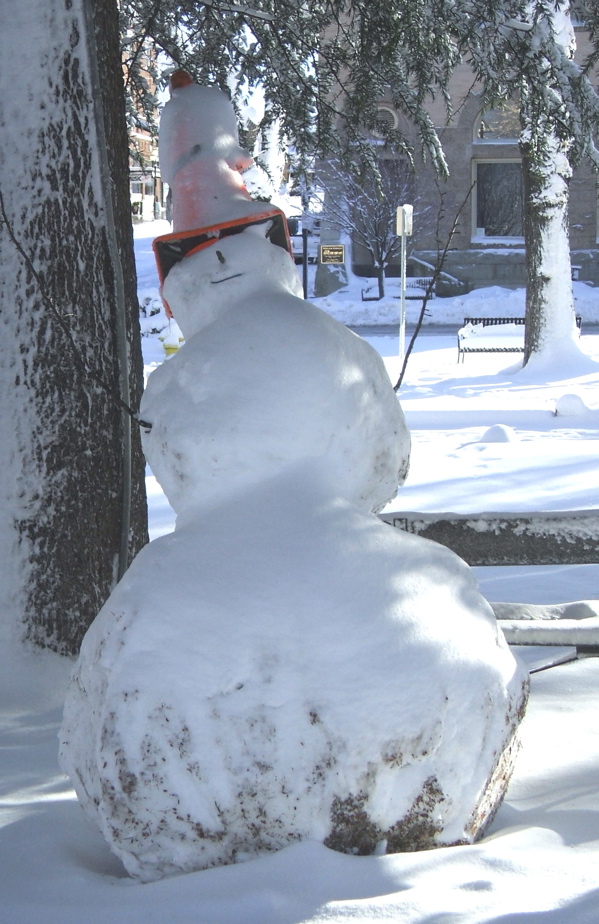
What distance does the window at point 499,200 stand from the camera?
30.7m

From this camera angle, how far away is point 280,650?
2217 millimetres

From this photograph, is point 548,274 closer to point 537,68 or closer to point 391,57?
point 537,68

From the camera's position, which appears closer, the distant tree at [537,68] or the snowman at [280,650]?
the snowman at [280,650]

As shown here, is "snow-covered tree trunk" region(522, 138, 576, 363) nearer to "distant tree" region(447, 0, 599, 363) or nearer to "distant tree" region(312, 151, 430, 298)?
"distant tree" region(447, 0, 599, 363)

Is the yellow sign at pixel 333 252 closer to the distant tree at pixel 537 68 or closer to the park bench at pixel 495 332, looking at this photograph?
the park bench at pixel 495 332

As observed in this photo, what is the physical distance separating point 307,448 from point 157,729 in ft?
2.54

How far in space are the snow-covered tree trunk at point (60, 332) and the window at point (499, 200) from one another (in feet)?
93.4

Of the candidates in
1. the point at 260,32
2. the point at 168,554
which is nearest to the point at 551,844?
the point at 168,554

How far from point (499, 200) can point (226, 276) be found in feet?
99.7

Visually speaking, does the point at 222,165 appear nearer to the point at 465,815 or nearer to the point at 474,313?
the point at 465,815

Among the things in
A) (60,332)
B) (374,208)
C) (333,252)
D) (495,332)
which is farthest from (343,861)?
(374,208)

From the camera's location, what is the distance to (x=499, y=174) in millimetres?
30859

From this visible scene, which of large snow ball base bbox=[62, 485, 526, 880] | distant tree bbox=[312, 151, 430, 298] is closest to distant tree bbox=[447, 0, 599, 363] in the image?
large snow ball base bbox=[62, 485, 526, 880]

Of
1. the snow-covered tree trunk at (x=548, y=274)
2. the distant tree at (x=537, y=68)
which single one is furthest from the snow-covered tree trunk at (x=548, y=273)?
the distant tree at (x=537, y=68)
